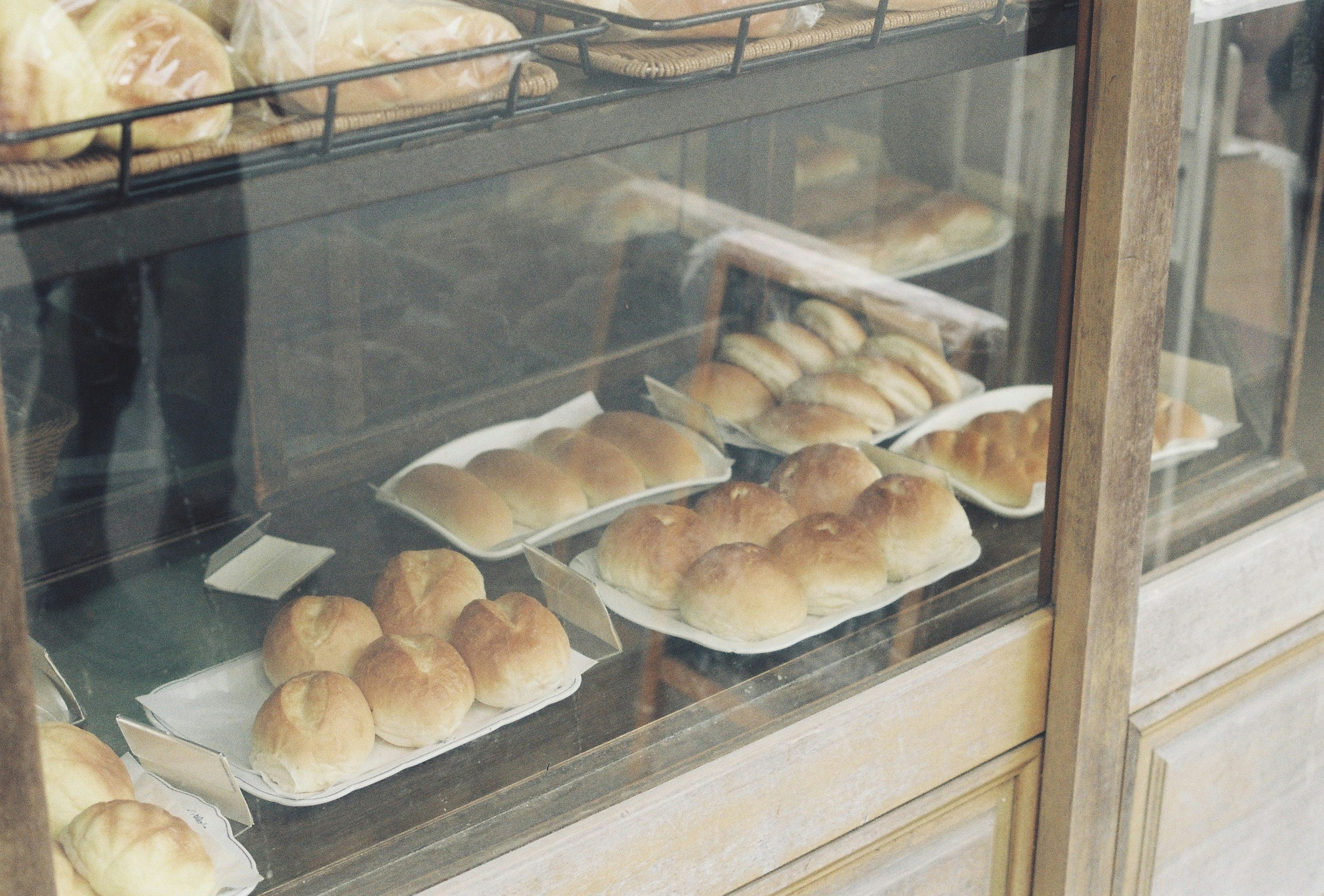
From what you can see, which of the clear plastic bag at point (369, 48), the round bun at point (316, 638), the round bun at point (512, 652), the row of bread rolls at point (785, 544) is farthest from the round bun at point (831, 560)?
the clear plastic bag at point (369, 48)

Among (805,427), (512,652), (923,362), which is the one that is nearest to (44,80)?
(512,652)

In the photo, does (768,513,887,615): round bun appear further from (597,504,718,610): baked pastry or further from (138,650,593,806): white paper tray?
(138,650,593,806): white paper tray

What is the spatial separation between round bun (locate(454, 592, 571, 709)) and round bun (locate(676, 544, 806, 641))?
0.40 feet

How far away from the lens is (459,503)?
1.11 metres

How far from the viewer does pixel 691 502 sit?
46.8 inches

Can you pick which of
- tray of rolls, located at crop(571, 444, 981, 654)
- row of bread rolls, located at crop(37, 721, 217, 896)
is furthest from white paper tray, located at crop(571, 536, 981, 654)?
row of bread rolls, located at crop(37, 721, 217, 896)

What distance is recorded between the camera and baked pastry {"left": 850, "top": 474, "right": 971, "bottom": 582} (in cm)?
115

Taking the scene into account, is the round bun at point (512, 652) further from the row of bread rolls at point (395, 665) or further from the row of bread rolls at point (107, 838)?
the row of bread rolls at point (107, 838)

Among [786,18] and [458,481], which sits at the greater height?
[786,18]

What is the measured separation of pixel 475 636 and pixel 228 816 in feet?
0.74

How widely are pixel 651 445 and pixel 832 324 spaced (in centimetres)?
28

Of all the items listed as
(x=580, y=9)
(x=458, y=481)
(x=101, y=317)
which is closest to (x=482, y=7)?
(x=580, y=9)

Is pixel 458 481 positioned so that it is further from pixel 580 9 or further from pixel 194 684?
pixel 580 9

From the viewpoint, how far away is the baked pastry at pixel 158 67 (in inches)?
24.6
